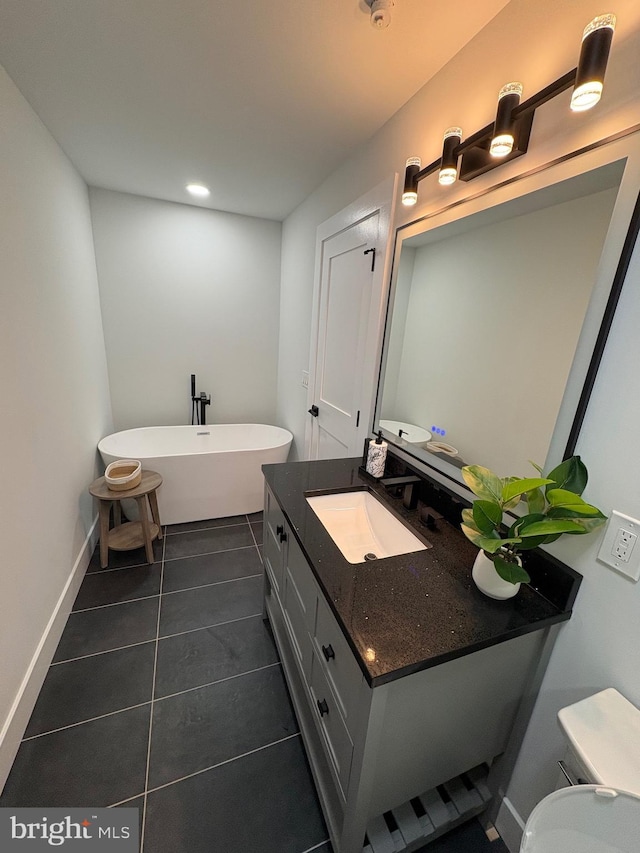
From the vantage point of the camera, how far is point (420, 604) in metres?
0.88

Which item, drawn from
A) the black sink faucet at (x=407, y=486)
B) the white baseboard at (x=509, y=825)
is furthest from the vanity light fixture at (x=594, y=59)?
the white baseboard at (x=509, y=825)

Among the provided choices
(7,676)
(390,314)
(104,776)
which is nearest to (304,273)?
(390,314)

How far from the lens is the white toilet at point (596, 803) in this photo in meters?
0.62

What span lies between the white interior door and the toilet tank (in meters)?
1.26

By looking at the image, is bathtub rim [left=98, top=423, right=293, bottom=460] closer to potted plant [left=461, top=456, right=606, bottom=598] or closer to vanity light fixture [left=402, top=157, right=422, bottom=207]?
vanity light fixture [left=402, top=157, right=422, bottom=207]

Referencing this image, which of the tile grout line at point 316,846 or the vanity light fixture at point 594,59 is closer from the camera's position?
the vanity light fixture at point 594,59

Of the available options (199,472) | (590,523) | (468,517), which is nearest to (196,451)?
(199,472)

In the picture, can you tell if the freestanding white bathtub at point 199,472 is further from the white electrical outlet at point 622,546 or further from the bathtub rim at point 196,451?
the white electrical outlet at point 622,546

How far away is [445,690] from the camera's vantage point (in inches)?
33.5

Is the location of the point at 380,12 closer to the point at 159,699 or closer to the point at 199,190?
the point at 199,190

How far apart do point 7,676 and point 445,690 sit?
152cm

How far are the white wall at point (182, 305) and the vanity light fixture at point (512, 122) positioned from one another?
2174mm

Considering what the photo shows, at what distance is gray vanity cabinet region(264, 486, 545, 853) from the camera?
810mm

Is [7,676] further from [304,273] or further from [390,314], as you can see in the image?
[304,273]
